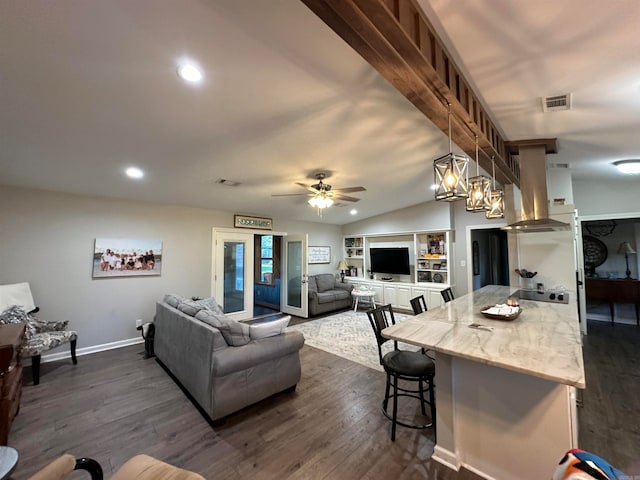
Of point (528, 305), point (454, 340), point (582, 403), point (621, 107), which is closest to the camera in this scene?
point (454, 340)

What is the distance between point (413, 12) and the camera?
1.25 m

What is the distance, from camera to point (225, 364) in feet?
7.61

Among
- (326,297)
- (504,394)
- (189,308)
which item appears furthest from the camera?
(326,297)

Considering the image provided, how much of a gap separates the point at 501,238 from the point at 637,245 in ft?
10.5

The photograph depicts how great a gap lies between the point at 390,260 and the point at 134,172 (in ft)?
18.8

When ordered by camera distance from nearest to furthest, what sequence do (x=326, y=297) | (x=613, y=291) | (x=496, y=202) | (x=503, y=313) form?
(x=503, y=313) < (x=496, y=202) < (x=613, y=291) < (x=326, y=297)

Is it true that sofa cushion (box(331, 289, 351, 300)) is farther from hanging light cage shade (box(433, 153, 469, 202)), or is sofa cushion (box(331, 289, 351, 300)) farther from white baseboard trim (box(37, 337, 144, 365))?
hanging light cage shade (box(433, 153, 469, 202))

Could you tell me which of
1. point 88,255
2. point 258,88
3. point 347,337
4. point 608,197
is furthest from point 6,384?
point 608,197

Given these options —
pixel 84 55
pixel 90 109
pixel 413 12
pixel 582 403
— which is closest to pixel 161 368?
pixel 90 109

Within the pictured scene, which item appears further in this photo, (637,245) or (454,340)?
(637,245)

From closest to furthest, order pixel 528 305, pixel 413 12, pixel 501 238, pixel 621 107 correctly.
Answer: pixel 413 12
pixel 621 107
pixel 528 305
pixel 501 238

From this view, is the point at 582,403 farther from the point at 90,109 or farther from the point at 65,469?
the point at 90,109

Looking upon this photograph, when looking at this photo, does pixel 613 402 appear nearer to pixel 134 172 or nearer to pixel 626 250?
pixel 626 250

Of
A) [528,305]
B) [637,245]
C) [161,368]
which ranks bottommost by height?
[161,368]
